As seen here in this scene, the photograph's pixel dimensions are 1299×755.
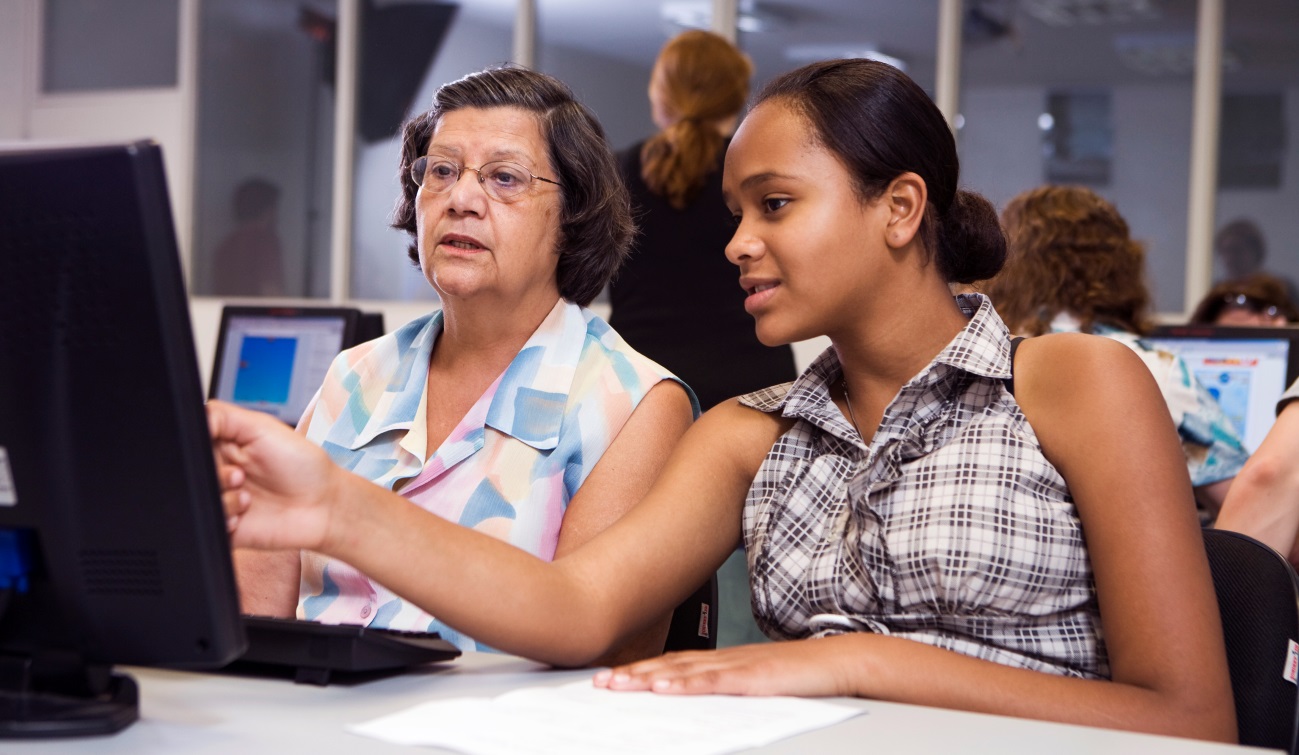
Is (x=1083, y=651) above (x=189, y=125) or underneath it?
underneath

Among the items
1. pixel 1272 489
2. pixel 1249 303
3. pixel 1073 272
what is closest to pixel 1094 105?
pixel 1249 303

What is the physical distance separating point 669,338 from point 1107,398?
62.8 inches

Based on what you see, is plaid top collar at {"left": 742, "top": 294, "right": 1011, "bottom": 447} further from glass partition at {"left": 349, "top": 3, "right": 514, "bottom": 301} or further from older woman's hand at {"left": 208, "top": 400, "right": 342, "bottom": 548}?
glass partition at {"left": 349, "top": 3, "right": 514, "bottom": 301}

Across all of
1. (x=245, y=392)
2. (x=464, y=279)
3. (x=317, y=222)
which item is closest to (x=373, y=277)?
(x=317, y=222)

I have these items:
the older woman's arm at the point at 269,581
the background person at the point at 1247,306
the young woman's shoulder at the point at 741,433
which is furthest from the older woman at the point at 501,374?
the background person at the point at 1247,306

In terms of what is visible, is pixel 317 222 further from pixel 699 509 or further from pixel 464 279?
pixel 699 509

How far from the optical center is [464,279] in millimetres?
1653

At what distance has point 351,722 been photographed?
2.96 ft

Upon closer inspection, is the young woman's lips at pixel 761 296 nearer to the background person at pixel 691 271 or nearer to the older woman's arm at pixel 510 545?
the older woman's arm at pixel 510 545

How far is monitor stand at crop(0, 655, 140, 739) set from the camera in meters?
0.85

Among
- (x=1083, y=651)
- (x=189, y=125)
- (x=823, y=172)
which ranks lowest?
(x=1083, y=651)

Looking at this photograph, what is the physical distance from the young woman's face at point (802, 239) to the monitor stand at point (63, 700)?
721 mm

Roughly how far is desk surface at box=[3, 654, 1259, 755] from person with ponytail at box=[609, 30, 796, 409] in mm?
1628

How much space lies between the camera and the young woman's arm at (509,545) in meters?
0.95
